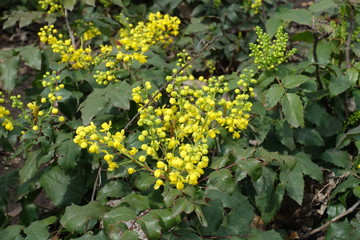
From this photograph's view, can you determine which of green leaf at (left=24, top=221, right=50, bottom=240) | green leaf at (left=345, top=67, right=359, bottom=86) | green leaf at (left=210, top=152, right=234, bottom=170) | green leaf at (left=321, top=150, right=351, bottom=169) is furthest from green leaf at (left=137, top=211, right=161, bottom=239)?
green leaf at (left=345, top=67, right=359, bottom=86)

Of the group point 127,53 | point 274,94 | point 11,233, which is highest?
point 127,53

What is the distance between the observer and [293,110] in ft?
7.70

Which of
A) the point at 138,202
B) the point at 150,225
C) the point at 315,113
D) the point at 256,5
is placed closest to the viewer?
→ the point at 150,225

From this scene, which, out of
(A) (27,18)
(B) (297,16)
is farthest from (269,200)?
(A) (27,18)

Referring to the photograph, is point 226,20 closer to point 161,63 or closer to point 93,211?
point 161,63

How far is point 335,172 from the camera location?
8.96 feet

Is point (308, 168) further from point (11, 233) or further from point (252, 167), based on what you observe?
point (11, 233)

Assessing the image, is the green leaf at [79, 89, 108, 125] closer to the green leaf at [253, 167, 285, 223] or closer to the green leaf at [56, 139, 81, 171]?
the green leaf at [56, 139, 81, 171]

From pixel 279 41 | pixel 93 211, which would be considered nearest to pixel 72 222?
pixel 93 211

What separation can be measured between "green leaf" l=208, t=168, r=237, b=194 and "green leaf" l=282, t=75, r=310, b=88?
28.7 inches

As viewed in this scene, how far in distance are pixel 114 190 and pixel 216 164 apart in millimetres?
539

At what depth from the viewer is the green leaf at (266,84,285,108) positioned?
2.37 m

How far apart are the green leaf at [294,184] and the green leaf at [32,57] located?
1.58 m

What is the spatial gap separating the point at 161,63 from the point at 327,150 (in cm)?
122
